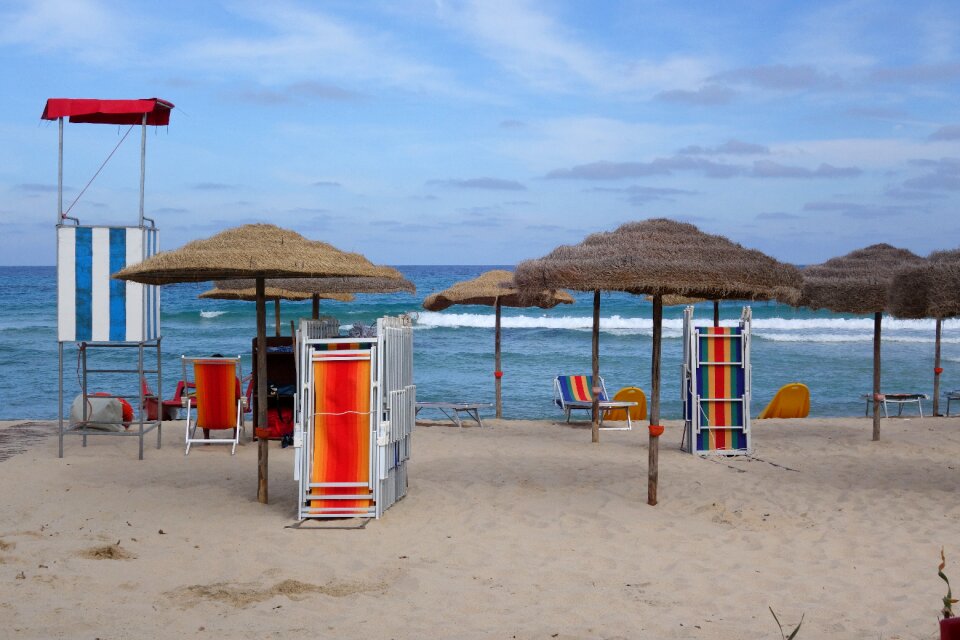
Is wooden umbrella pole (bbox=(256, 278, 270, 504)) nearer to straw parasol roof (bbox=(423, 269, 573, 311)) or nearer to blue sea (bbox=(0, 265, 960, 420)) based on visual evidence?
straw parasol roof (bbox=(423, 269, 573, 311))

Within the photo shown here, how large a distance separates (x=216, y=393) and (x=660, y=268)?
5.09 metres

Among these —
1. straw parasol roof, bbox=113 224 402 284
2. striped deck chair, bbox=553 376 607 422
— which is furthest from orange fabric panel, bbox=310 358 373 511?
striped deck chair, bbox=553 376 607 422

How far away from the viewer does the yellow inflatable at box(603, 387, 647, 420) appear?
42.1 ft

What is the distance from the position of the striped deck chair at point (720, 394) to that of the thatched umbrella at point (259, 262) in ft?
12.9

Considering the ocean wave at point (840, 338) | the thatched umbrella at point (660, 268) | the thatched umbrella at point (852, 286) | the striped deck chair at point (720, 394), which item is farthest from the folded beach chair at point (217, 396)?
the ocean wave at point (840, 338)

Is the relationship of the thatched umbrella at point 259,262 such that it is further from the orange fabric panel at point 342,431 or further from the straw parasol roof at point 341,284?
the straw parasol roof at point 341,284

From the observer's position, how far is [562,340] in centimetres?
3334

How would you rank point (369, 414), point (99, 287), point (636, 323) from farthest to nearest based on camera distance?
point (636, 323) < point (99, 287) < point (369, 414)

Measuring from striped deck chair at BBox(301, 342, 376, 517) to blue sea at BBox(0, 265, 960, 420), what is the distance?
9482 mm

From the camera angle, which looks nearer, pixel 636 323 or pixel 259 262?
pixel 259 262

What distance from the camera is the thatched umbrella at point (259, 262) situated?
629 cm

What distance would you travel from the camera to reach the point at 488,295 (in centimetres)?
1251

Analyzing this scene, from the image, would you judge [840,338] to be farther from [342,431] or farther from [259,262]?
[259,262]

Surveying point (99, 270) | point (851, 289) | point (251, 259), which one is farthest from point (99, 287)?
point (851, 289)
